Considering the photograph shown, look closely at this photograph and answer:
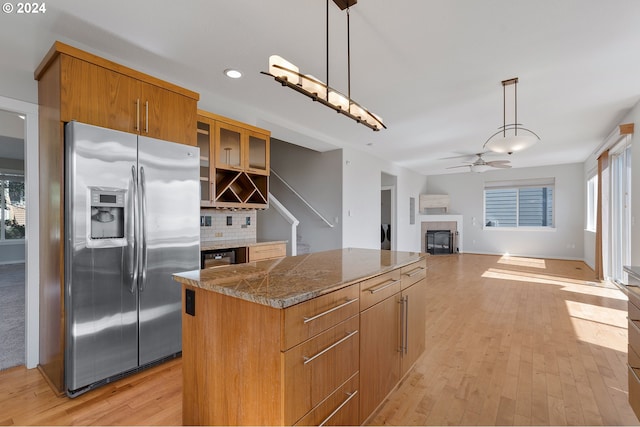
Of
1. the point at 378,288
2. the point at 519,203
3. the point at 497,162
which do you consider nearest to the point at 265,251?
the point at 378,288

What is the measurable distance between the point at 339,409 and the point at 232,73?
2.93 metres

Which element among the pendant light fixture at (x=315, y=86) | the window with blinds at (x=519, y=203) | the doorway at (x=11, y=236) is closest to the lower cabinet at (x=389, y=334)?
the pendant light fixture at (x=315, y=86)

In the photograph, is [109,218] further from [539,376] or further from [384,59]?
[539,376]

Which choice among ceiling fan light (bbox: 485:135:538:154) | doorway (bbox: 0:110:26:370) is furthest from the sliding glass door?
doorway (bbox: 0:110:26:370)

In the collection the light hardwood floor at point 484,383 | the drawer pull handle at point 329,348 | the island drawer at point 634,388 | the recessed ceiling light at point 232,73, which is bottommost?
the light hardwood floor at point 484,383

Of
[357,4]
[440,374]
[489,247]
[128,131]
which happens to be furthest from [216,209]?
[489,247]

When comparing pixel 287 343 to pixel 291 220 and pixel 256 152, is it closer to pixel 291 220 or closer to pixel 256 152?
pixel 256 152

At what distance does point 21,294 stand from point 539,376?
237 inches

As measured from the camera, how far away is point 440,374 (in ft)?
7.83

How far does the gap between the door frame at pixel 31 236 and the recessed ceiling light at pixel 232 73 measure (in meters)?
1.57

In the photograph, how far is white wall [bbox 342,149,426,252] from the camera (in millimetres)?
5957

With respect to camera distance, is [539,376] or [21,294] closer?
[539,376]

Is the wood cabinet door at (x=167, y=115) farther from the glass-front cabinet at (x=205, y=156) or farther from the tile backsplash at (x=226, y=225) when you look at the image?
the tile backsplash at (x=226, y=225)

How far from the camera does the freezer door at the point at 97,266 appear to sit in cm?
205
